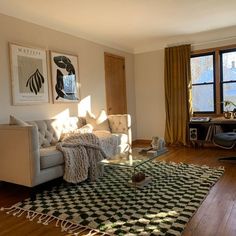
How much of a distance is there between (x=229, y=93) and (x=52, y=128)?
3.68 m

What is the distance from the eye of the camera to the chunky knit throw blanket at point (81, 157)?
2943 mm

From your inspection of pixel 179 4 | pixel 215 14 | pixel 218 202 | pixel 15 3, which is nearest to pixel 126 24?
pixel 179 4

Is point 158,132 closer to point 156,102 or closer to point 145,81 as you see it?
point 156,102

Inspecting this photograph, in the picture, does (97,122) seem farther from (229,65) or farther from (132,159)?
(229,65)

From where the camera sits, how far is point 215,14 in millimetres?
3936

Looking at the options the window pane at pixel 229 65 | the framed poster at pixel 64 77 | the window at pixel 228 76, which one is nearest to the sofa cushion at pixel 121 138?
the framed poster at pixel 64 77

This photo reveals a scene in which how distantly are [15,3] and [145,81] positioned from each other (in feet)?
11.5

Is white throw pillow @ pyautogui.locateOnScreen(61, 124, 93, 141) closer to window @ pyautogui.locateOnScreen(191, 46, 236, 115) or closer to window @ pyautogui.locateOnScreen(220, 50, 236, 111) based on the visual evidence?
window @ pyautogui.locateOnScreen(191, 46, 236, 115)

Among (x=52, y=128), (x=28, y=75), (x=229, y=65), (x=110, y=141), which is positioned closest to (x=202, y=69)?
(x=229, y=65)

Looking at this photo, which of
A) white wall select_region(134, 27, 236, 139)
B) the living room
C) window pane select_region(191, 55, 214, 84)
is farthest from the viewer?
white wall select_region(134, 27, 236, 139)

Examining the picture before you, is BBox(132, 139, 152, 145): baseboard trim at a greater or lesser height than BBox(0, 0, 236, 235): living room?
lesser

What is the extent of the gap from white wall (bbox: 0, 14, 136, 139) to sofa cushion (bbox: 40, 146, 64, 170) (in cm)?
92

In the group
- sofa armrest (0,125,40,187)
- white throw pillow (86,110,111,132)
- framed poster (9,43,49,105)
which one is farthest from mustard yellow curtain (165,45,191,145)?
sofa armrest (0,125,40,187)

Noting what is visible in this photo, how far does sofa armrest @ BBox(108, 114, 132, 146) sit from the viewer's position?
4.43 metres
